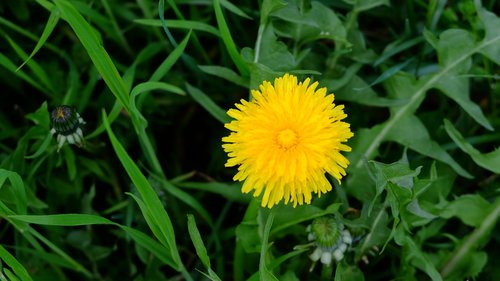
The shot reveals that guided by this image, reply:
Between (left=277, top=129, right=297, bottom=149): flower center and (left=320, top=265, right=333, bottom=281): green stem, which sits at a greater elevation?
(left=277, top=129, right=297, bottom=149): flower center

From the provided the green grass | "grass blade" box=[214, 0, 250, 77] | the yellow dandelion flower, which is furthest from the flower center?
"grass blade" box=[214, 0, 250, 77]

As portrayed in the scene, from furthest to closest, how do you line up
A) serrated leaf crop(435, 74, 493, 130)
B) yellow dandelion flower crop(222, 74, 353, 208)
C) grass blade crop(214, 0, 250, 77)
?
serrated leaf crop(435, 74, 493, 130) → grass blade crop(214, 0, 250, 77) → yellow dandelion flower crop(222, 74, 353, 208)

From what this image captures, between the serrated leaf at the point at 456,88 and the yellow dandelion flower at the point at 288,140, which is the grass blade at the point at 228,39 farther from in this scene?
the serrated leaf at the point at 456,88

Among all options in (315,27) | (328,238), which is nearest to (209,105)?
(315,27)

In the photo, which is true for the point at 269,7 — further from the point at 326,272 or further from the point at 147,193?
the point at 326,272

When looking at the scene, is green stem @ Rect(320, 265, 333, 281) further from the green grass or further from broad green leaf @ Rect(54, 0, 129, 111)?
broad green leaf @ Rect(54, 0, 129, 111)

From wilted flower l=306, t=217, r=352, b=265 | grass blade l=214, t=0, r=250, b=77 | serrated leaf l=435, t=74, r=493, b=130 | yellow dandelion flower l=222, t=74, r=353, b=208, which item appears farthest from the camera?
serrated leaf l=435, t=74, r=493, b=130

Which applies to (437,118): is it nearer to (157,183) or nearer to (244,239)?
(244,239)

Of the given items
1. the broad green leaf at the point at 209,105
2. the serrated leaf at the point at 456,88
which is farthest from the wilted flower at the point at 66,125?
the serrated leaf at the point at 456,88

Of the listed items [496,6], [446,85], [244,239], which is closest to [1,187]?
[244,239]
